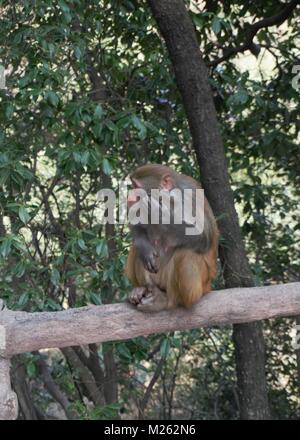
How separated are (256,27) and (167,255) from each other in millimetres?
2346

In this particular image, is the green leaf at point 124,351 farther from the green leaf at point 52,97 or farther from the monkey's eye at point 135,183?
the green leaf at point 52,97

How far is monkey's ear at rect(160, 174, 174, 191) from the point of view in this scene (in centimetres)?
349

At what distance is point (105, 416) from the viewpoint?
13.7 feet

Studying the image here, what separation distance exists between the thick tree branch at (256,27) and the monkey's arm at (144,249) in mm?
2123

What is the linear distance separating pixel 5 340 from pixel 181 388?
156 inches

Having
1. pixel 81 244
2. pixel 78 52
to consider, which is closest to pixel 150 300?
pixel 81 244

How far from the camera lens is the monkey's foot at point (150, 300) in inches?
130

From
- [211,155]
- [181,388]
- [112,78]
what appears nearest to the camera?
[211,155]

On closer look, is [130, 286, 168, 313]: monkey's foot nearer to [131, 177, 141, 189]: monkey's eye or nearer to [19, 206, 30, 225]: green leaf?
[131, 177, 141, 189]: monkey's eye

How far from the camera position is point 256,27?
523 centimetres

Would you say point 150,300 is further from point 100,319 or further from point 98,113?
point 98,113

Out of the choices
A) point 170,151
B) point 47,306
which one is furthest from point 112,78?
point 47,306

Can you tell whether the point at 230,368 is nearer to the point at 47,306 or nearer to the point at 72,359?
the point at 72,359

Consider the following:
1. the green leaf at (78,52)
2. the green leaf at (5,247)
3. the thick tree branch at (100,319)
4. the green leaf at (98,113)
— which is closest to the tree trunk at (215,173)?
the green leaf at (78,52)
